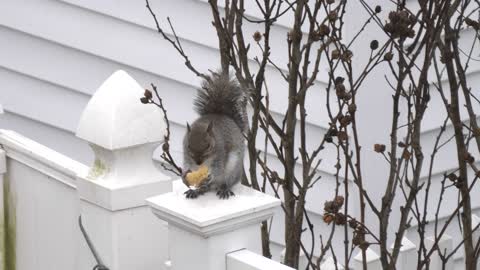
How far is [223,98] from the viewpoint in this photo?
2.61 m

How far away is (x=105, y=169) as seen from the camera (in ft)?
8.80

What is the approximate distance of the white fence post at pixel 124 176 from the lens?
261 centimetres

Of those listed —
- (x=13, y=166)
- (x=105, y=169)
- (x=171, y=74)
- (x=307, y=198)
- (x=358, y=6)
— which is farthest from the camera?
(x=171, y=74)

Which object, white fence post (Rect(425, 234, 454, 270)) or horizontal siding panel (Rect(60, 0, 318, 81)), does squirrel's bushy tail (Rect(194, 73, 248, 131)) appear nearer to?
white fence post (Rect(425, 234, 454, 270))

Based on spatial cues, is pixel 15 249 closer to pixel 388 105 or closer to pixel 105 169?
pixel 105 169

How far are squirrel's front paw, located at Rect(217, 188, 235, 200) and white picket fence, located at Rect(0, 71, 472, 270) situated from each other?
2 cm

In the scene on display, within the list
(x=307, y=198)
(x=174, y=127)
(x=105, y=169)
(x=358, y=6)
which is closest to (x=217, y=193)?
(x=105, y=169)

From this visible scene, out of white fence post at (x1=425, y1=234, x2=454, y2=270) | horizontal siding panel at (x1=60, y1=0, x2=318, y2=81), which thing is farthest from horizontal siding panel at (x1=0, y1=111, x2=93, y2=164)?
white fence post at (x1=425, y1=234, x2=454, y2=270)

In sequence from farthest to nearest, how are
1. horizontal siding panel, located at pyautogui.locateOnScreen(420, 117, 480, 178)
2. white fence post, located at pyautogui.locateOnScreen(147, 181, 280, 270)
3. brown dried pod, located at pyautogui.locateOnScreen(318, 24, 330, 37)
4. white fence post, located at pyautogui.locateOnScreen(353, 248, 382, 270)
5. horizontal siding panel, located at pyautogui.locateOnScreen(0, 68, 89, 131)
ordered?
horizontal siding panel, located at pyautogui.locateOnScreen(0, 68, 89, 131), horizontal siding panel, located at pyautogui.locateOnScreen(420, 117, 480, 178), white fence post, located at pyautogui.locateOnScreen(353, 248, 382, 270), brown dried pod, located at pyautogui.locateOnScreen(318, 24, 330, 37), white fence post, located at pyautogui.locateOnScreen(147, 181, 280, 270)

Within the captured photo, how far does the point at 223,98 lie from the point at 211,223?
0.43 metres

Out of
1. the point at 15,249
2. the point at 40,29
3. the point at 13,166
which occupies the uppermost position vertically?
the point at 40,29

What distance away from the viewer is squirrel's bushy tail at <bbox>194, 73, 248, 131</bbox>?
2607mm

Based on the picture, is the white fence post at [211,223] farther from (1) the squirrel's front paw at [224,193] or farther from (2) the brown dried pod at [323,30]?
(2) the brown dried pod at [323,30]

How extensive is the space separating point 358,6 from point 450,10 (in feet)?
2.22
